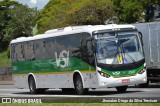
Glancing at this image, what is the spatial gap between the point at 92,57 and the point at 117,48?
1.21 meters

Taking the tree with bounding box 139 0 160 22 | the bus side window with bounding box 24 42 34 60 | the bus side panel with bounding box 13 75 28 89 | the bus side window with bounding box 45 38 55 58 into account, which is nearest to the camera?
the bus side window with bounding box 45 38 55 58

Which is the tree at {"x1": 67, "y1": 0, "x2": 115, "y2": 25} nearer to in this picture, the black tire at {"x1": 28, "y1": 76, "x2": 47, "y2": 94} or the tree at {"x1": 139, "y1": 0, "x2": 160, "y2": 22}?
the tree at {"x1": 139, "y1": 0, "x2": 160, "y2": 22}

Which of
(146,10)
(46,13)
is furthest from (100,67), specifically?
(46,13)

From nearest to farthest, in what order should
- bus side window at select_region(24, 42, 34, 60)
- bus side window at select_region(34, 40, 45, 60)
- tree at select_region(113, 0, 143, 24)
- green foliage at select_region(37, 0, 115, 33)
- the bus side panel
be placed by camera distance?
bus side window at select_region(34, 40, 45, 60)
bus side window at select_region(24, 42, 34, 60)
the bus side panel
tree at select_region(113, 0, 143, 24)
green foliage at select_region(37, 0, 115, 33)

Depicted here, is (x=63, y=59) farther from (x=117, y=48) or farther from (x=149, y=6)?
(x=149, y=6)

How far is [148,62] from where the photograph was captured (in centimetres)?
3017

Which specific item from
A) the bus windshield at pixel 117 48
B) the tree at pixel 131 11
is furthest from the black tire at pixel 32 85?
the tree at pixel 131 11

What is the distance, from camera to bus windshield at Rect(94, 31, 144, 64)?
2445cm

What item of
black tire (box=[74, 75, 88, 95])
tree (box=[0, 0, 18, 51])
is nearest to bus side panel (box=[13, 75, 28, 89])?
black tire (box=[74, 75, 88, 95])

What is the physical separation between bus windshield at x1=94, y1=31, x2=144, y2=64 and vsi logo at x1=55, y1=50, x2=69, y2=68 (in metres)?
3.00

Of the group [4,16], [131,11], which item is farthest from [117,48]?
[4,16]

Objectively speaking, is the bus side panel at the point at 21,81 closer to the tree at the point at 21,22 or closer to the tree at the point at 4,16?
the tree at the point at 21,22

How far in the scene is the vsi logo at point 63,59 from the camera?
89.4 ft

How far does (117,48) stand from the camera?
2466 cm
